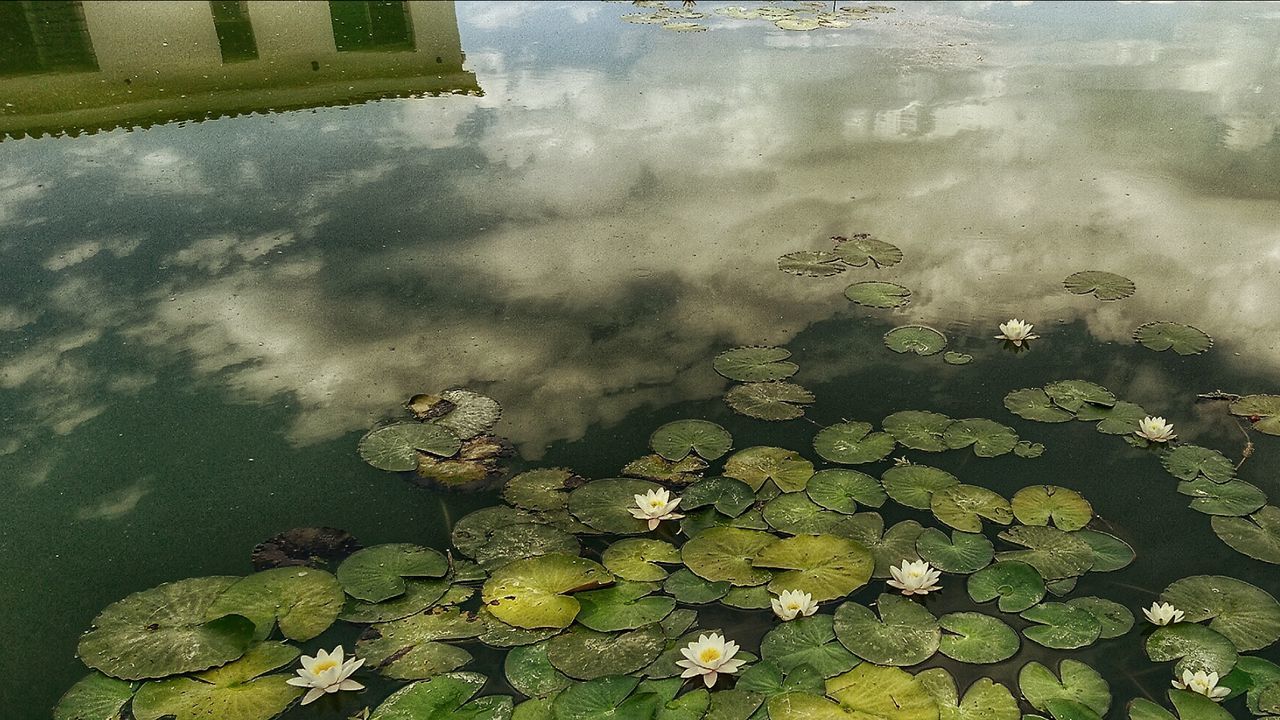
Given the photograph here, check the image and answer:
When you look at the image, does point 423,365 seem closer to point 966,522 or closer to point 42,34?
point 966,522

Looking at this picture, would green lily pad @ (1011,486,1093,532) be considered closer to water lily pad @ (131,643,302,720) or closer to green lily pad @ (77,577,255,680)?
water lily pad @ (131,643,302,720)

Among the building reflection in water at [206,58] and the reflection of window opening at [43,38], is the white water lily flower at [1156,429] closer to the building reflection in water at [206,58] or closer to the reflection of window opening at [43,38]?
the building reflection in water at [206,58]

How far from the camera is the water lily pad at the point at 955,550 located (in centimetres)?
226

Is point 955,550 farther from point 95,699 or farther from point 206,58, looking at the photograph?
point 206,58

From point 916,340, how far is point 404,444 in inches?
71.8

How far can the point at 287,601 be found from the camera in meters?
2.16

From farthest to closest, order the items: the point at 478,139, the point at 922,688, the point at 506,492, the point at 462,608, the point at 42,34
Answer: the point at 42,34 < the point at 478,139 < the point at 506,492 < the point at 462,608 < the point at 922,688

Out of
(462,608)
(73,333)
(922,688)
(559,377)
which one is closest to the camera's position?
(922,688)

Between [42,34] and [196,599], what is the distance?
727 cm

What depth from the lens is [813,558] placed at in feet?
7.47

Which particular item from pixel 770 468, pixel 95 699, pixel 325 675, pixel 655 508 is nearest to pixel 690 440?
pixel 770 468

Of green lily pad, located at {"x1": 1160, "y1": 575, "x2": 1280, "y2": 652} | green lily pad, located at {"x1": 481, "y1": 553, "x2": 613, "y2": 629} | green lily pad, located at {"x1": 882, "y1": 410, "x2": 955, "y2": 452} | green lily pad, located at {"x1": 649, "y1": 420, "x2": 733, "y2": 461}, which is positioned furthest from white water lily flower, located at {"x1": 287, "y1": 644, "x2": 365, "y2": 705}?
green lily pad, located at {"x1": 1160, "y1": 575, "x2": 1280, "y2": 652}

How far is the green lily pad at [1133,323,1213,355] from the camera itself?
3146 millimetres

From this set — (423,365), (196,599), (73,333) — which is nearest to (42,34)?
(73,333)
